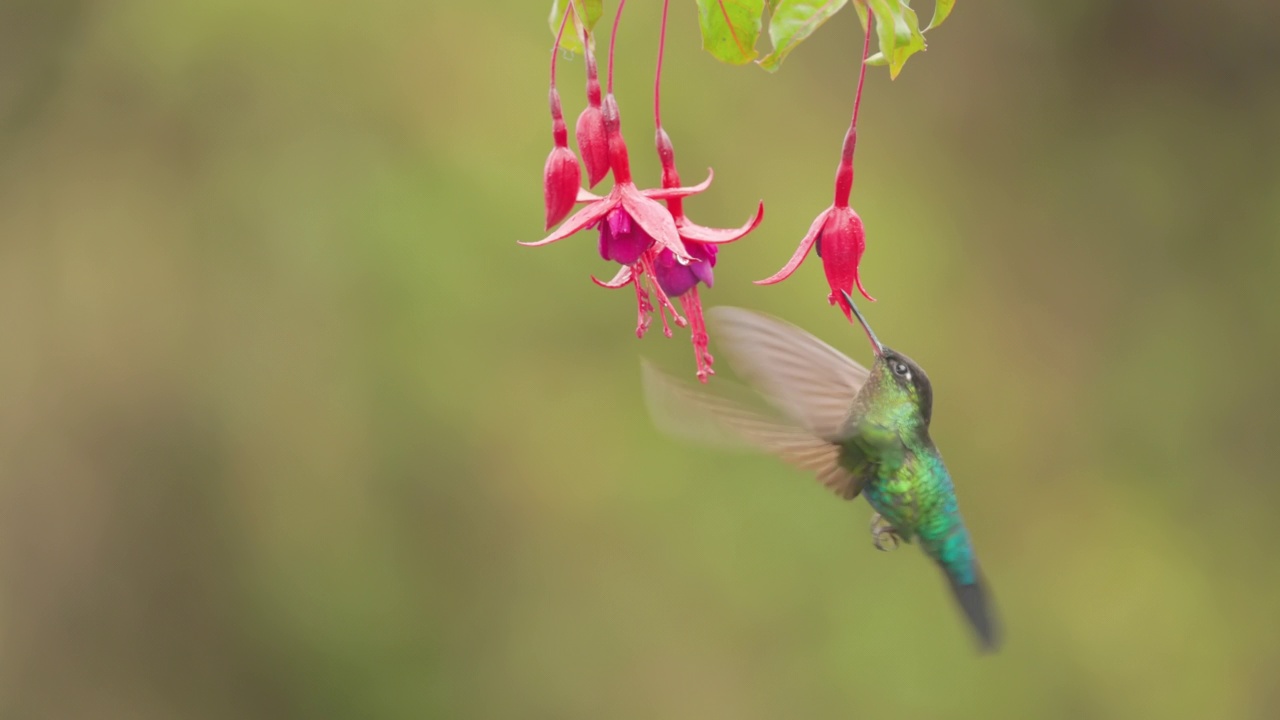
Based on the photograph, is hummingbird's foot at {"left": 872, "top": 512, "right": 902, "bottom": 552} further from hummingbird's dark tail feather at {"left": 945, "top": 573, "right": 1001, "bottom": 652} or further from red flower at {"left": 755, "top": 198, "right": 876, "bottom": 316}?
red flower at {"left": 755, "top": 198, "right": 876, "bottom": 316}

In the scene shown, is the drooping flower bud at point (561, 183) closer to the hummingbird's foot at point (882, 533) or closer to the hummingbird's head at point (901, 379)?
the hummingbird's head at point (901, 379)

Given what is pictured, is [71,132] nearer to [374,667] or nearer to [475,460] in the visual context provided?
[475,460]

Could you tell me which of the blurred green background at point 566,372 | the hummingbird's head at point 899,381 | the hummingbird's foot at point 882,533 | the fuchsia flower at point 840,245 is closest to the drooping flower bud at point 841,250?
the fuchsia flower at point 840,245

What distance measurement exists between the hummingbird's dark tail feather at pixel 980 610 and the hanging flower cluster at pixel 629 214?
1.65 feet

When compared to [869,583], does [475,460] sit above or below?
above

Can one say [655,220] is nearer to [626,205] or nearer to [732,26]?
[626,205]

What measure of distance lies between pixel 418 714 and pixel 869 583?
0.99m

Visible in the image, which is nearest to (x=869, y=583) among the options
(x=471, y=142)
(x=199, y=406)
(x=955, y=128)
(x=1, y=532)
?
(x=955, y=128)

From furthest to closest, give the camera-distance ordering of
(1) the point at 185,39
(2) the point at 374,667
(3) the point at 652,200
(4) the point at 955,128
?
1. (4) the point at 955,128
2. (2) the point at 374,667
3. (1) the point at 185,39
4. (3) the point at 652,200

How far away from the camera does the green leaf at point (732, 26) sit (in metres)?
0.85

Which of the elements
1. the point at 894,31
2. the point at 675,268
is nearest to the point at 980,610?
the point at 675,268

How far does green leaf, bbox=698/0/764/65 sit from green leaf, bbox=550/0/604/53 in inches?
3.2

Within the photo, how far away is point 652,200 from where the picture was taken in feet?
2.87

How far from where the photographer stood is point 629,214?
864 mm
